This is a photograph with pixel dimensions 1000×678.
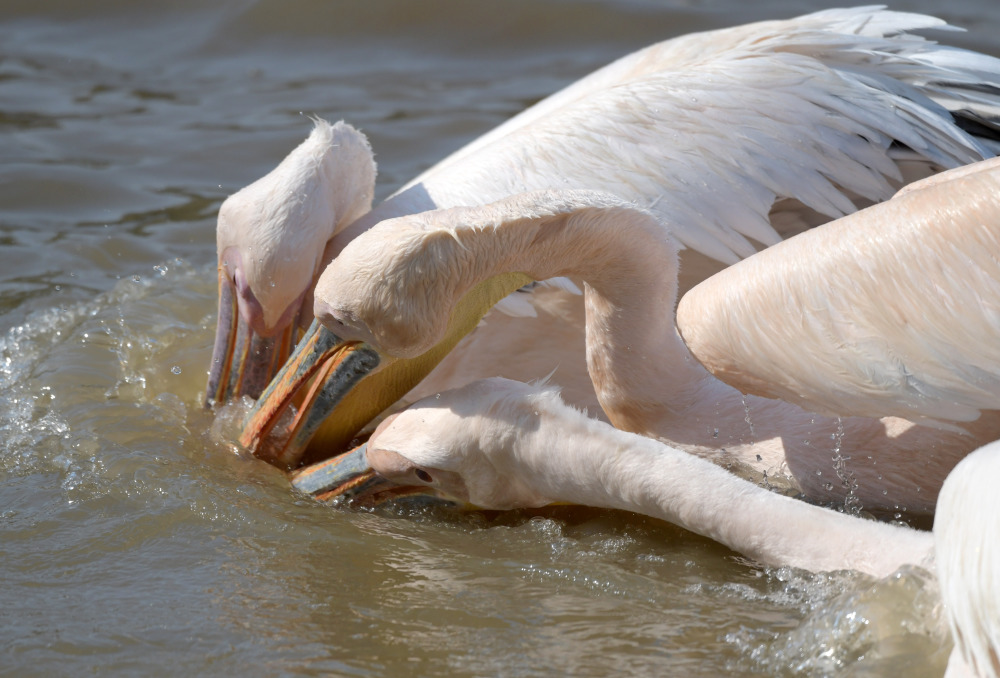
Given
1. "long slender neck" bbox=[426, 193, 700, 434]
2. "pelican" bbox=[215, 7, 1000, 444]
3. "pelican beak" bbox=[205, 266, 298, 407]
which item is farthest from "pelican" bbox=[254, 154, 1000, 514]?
"pelican beak" bbox=[205, 266, 298, 407]

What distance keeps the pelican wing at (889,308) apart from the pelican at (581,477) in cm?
26

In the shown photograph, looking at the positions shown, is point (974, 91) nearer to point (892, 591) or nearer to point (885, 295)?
point (885, 295)

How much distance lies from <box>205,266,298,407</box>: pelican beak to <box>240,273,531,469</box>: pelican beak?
12.5 inches

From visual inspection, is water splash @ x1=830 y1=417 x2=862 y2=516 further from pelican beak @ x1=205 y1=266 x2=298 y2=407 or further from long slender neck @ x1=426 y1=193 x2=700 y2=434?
pelican beak @ x1=205 y1=266 x2=298 y2=407

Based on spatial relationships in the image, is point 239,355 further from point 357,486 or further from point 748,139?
point 748,139

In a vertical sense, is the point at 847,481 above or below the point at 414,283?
below

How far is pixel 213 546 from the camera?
10.1 ft

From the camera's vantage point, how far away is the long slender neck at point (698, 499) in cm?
278

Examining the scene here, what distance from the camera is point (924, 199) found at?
9.00ft

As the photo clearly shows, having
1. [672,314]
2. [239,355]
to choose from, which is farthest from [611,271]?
[239,355]

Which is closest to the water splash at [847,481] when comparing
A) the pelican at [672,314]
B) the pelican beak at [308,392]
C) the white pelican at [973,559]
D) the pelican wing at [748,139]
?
the pelican at [672,314]

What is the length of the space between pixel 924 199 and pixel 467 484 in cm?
123

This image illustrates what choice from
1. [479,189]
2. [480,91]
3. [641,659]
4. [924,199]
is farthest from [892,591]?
[480,91]

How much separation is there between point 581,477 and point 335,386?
2.52ft
